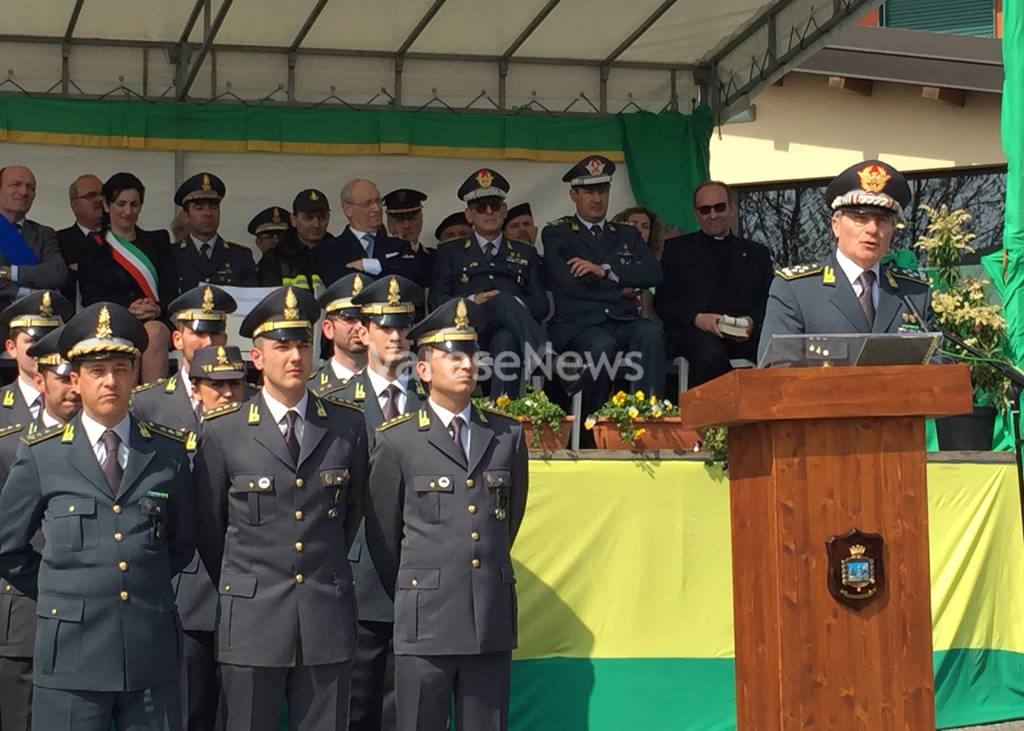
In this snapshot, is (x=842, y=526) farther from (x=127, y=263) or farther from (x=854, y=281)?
(x=127, y=263)

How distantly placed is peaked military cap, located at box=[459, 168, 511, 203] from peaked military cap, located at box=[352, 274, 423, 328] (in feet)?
10.00

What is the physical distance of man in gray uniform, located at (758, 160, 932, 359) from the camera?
16.0 ft

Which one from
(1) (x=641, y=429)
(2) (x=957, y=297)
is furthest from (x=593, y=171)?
(2) (x=957, y=297)

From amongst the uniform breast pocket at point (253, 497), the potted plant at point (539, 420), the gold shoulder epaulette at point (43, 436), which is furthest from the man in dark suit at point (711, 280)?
the gold shoulder epaulette at point (43, 436)

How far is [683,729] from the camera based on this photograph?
23.0ft

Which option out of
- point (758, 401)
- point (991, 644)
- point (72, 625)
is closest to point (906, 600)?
point (758, 401)

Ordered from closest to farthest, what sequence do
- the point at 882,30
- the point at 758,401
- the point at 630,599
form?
the point at 758,401, the point at 630,599, the point at 882,30

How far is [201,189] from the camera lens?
31.8 feet

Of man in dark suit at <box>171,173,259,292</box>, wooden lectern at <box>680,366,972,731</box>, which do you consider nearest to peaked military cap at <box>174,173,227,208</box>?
man in dark suit at <box>171,173,259,292</box>

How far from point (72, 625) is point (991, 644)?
4.38 metres

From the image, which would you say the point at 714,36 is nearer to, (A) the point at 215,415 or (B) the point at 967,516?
(B) the point at 967,516

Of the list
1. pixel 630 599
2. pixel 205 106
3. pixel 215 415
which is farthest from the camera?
pixel 205 106

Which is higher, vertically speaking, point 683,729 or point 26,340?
point 26,340

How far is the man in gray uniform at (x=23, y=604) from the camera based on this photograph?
5.66 metres
